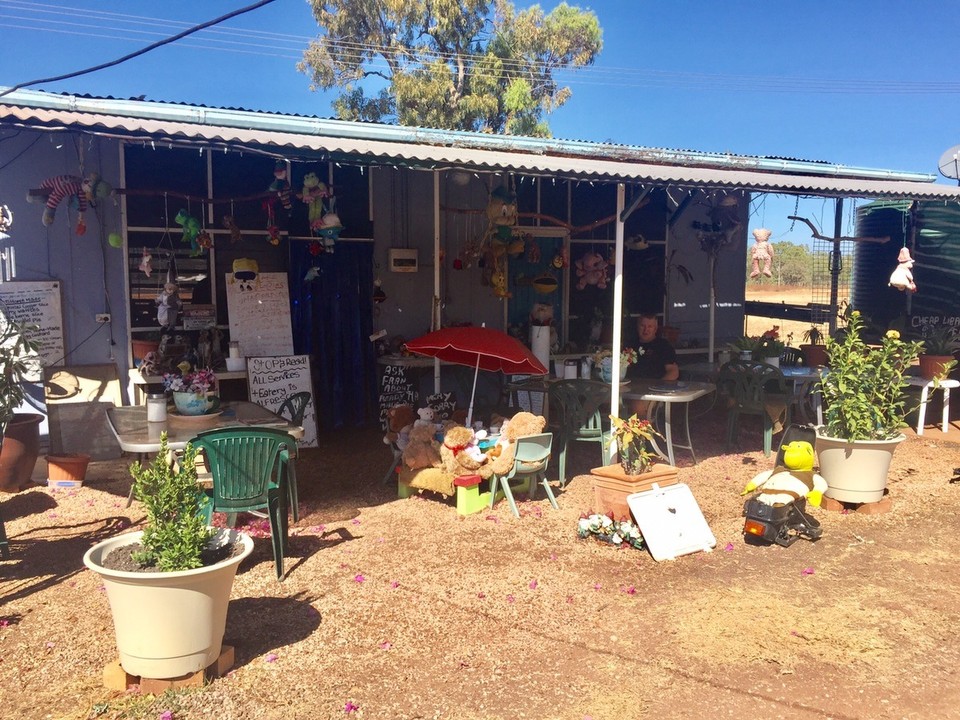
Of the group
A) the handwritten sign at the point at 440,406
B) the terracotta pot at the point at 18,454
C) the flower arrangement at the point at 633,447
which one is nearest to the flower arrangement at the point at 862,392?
the flower arrangement at the point at 633,447

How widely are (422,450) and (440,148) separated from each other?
2406 mm

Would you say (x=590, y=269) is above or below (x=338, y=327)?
above

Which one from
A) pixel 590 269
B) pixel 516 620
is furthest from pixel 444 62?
pixel 516 620

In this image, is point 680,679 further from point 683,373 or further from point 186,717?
point 683,373

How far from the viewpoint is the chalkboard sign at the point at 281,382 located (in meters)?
7.80

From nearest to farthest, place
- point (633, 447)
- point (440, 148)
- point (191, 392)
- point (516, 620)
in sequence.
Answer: point (516, 620)
point (191, 392)
point (633, 447)
point (440, 148)

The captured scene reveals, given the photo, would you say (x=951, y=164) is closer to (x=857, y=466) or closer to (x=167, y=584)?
(x=857, y=466)

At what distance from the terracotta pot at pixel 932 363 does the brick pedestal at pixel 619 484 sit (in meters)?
5.12

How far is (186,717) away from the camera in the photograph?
315 cm

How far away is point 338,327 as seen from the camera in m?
8.54

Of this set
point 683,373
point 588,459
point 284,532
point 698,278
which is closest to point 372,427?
point 588,459

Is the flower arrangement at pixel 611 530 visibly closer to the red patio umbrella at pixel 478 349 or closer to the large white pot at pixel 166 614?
the red patio umbrella at pixel 478 349

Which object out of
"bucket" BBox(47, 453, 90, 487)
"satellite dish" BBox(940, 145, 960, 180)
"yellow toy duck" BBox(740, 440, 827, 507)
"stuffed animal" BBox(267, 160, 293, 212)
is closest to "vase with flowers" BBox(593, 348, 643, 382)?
"yellow toy duck" BBox(740, 440, 827, 507)

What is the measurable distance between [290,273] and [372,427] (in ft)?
6.24
